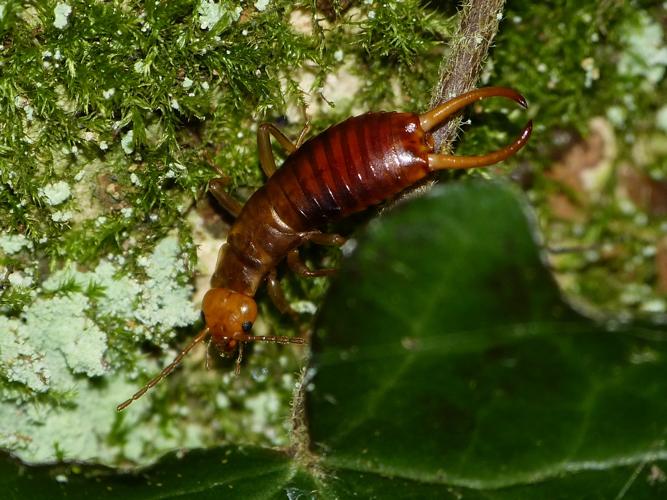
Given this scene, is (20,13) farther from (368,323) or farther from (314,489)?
(314,489)

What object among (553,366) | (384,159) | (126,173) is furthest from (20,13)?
(553,366)

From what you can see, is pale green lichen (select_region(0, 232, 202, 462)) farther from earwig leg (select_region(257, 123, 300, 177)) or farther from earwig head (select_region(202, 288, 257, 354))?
earwig leg (select_region(257, 123, 300, 177))

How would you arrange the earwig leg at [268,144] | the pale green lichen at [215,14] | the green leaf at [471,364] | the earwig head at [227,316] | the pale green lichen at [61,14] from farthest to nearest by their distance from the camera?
1. the earwig head at [227,316]
2. the earwig leg at [268,144]
3. the pale green lichen at [215,14]
4. the pale green lichen at [61,14]
5. the green leaf at [471,364]

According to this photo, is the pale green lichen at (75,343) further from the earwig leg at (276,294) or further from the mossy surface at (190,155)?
the earwig leg at (276,294)

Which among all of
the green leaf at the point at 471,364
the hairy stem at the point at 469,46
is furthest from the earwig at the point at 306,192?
the green leaf at the point at 471,364

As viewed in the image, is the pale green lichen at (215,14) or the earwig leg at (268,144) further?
the earwig leg at (268,144)

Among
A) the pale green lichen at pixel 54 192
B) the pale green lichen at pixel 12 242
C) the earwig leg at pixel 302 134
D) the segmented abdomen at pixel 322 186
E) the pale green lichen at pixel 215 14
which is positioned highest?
the pale green lichen at pixel 215 14
